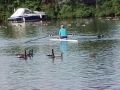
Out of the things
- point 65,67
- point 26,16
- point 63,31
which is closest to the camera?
point 65,67

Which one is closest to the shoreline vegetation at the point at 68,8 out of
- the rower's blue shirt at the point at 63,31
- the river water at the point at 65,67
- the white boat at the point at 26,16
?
the white boat at the point at 26,16

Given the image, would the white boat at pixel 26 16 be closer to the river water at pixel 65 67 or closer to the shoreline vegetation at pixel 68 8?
the shoreline vegetation at pixel 68 8

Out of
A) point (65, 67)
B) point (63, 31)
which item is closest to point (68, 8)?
point (63, 31)

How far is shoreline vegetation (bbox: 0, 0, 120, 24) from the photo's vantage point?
96.3 metres

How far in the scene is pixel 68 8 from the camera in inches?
3863

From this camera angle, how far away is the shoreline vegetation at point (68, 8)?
96.3 m

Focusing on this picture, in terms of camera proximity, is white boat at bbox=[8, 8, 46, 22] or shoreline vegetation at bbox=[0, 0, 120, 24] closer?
white boat at bbox=[8, 8, 46, 22]

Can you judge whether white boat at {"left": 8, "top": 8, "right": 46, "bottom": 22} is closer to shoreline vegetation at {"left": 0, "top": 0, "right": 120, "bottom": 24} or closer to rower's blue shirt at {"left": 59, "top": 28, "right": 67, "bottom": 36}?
shoreline vegetation at {"left": 0, "top": 0, "right": 120, "bottom": 24}

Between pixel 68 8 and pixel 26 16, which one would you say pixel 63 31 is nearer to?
pixel 26 16

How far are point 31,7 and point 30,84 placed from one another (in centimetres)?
7354

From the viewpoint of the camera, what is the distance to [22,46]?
46.9 metres

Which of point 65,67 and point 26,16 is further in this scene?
point 26,16

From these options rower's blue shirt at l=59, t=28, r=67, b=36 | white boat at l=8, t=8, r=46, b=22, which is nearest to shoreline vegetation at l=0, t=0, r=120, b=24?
white boat at l=8, t=8, r=46, b=22

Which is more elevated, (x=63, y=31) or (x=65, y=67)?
(x=63, y=31)
